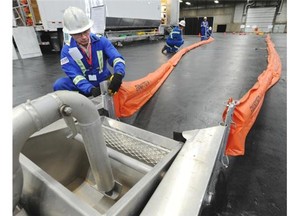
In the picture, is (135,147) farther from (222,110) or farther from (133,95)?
(222,110)

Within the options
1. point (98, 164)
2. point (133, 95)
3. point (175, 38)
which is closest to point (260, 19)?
point (175, 38)

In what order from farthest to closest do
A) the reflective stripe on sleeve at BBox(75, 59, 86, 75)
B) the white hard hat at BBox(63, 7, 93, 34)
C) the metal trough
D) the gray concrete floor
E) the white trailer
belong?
the white trailer
the reflective stripe on sleeve at BBox(75, 59, 86, 75)
the white hard hat at BBox(63, 7, 93, 34)
the gray concrete floor
the metal trough

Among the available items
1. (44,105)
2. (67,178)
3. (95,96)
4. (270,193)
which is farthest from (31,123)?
(270,193)

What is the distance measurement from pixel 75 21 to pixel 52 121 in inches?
48.7

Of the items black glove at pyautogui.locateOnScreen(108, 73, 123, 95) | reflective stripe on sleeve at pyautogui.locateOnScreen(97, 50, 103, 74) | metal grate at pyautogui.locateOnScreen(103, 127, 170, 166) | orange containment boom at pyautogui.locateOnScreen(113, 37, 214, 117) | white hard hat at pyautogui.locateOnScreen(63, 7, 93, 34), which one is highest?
white hard hat at pyautogui.locateOnScreen(63, 7, 93, 34)

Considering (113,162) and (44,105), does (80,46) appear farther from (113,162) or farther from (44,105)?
(44,105)

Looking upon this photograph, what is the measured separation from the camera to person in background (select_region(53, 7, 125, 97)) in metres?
1.60

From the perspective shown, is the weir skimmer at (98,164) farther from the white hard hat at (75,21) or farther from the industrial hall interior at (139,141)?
the white hard hat at (75,21)

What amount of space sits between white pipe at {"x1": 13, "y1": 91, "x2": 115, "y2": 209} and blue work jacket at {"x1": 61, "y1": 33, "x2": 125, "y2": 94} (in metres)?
1.11

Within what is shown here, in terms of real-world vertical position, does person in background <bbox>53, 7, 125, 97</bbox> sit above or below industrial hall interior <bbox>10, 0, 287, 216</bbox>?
above

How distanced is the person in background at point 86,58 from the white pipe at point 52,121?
0.81 meters

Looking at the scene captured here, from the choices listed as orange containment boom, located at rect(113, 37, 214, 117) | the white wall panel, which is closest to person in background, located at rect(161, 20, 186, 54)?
orange containment boom, located at rect(113, 37, 214, 117)

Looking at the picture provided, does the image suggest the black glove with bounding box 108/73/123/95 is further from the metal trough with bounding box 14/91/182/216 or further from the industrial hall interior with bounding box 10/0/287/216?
the metal trough with bounding box 14/91/182/216

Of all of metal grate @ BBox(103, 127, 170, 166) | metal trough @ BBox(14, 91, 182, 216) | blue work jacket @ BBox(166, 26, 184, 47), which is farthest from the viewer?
blue work jacket @ BBox(166, 26, 184, 47)
